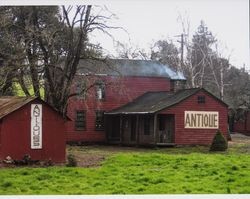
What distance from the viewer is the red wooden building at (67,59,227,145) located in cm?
3269

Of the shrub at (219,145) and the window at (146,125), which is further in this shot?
the window at (146,125)

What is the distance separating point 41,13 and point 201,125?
11778 millimetres

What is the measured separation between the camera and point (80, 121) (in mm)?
36375

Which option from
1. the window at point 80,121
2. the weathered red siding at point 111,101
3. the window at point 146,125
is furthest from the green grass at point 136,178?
the window at point 80,121

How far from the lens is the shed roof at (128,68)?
25.2 metres

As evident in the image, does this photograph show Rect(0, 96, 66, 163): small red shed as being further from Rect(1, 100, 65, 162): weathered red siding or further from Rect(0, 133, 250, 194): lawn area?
Rect(0, 133, 250, 194): lawn area

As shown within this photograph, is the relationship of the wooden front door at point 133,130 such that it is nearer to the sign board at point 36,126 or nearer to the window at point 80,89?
the window at point 80,89

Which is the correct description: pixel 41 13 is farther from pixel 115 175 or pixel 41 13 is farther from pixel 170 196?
pixel 170 196

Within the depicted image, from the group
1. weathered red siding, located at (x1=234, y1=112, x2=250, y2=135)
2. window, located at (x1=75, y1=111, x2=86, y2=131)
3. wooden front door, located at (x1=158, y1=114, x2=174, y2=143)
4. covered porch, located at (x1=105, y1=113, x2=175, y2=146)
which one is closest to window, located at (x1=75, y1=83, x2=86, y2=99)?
covered porch, located at (x1=105, y1=113, x2=175, y2=146)

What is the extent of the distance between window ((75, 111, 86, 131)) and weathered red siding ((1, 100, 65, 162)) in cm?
1417

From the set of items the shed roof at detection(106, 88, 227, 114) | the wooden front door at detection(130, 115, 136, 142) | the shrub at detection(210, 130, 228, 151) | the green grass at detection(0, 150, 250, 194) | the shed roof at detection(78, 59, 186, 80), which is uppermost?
the shed roof at detection(78, 59, 186, 80)

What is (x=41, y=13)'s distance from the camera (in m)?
26.3

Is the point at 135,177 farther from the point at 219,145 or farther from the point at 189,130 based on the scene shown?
the point at 189,130

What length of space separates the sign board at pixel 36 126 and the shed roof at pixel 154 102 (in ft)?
38.5
